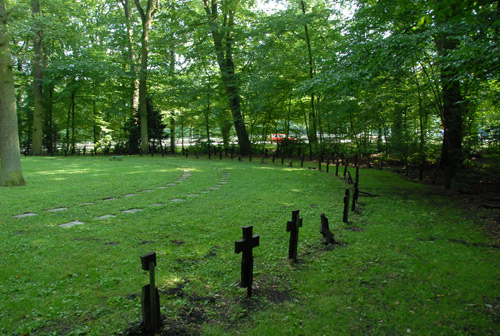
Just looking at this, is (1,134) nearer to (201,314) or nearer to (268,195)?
(268,195)

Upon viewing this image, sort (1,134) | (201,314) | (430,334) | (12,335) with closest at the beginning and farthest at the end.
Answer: (12,335) → (430,334) → (201,314) → (1,134)

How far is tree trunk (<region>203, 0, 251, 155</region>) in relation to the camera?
1895 cm

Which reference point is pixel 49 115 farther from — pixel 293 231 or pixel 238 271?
pixel 293 231

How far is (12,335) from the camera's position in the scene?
2.30m

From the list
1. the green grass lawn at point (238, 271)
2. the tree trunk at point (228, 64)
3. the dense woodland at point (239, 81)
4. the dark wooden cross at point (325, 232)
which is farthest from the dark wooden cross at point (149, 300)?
the tree trunk at point (228, 64)

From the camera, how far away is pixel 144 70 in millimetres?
21500

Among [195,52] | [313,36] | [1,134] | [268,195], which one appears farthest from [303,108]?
[1,134]

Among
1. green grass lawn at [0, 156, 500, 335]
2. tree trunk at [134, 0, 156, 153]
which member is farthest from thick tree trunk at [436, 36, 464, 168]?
tree trunk at [134, 0, 156, 153]

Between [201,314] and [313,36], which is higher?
[313,36]

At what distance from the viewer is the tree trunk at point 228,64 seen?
62.2ft

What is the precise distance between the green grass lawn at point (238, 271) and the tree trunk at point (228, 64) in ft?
44.9

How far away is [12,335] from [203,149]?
21300 millimetres

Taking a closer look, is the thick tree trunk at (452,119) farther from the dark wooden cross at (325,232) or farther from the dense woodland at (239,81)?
the dark wooden cross at (325,232)

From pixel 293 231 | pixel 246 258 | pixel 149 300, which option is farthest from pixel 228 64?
pixel 149 300
